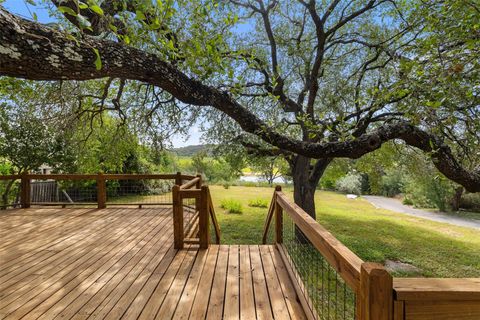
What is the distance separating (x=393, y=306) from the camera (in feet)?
3.52

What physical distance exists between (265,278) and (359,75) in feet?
19.9

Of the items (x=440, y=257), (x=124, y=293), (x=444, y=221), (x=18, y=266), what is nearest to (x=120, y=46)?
(x=124, y=293)

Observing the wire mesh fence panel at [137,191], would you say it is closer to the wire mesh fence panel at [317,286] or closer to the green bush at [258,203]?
the green bush at [258,203]

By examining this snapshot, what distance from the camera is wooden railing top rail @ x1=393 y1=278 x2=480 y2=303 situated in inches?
40.7

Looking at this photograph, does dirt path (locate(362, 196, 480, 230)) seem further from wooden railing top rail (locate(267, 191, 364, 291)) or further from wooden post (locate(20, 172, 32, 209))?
wooden post (locate(20, 172, 32, 209))

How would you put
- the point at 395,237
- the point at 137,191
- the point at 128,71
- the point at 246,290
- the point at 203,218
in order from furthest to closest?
the point at 137,191
the point at 395,237
the point at 203,218
the point at 246,290
the point at 128,71

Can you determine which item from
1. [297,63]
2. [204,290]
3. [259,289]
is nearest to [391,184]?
[297,63]

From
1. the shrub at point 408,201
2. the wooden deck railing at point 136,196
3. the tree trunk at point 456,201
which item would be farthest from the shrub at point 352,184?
the wooden deck railing at point 136,196

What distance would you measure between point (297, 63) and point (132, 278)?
658 centimetres

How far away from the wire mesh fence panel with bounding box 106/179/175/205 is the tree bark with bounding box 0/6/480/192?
1118cm

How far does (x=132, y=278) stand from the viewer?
124 inches

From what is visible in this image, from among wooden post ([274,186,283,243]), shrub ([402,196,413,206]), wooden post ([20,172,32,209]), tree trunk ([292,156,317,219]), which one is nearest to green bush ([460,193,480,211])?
shrub ([402,196,413,206])

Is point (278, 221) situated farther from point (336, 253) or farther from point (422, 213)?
point (422, 213)

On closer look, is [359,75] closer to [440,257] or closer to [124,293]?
[440,257]
